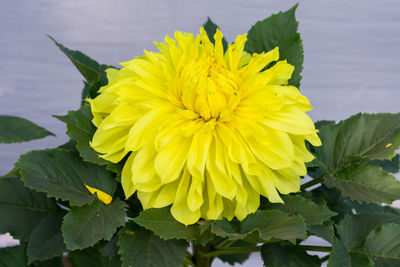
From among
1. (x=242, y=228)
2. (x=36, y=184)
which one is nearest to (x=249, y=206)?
(x=242, y=228)

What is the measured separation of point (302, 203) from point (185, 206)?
0.07m

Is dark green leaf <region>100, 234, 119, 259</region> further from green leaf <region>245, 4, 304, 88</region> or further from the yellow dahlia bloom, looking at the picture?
green leaf <region>245, 4, 304, 88</region>

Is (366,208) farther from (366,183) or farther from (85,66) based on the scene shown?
(85,66)

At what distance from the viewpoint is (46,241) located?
0.31 meters

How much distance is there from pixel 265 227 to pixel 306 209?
0.03 m

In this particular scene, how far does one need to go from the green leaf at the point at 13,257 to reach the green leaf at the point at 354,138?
0.20 metres

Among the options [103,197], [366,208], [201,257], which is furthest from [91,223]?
[366,208]

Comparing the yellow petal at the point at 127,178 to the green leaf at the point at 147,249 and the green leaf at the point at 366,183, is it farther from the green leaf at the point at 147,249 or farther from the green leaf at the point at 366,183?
the green leaf at the point at 366,183

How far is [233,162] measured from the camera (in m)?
0.28

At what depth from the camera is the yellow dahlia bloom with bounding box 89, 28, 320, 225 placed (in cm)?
28

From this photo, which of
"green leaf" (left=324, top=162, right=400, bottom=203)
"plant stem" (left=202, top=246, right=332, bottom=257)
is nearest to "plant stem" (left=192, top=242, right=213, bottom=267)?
"plant stem" (left=202, top=246, right=332, bottom=257)

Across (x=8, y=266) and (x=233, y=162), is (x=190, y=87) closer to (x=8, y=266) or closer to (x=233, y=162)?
(x=233, y=162)

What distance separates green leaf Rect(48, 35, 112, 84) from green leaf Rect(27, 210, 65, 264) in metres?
0.10

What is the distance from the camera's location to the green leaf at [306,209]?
288 mm
